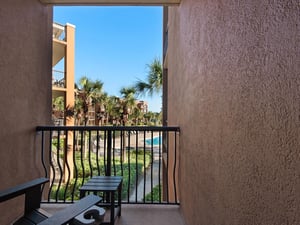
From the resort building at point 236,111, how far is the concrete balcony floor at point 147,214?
13 centimetres

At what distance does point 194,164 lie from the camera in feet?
6.70

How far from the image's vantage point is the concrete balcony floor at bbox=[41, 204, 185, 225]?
2611 millimetres

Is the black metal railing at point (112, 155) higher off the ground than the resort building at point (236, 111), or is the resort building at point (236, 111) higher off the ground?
the resort building at point (236, 111)

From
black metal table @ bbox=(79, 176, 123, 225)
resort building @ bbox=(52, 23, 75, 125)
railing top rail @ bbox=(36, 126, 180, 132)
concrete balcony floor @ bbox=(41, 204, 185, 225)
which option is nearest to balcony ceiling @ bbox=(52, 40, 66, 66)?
resort building @ bbox=(52, 23, 75, 125)

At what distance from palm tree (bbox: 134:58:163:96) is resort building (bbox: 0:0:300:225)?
7.85m

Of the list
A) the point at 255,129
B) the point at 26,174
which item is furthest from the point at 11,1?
the point at 255,129

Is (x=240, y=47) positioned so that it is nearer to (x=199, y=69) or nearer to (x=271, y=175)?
(x=271, y=175)

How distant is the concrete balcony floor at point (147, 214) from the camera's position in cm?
261

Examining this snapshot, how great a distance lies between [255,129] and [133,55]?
79.7 ft

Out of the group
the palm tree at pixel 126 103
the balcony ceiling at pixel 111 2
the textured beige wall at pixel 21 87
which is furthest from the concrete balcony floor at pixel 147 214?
the palm tree at pixel 126 103

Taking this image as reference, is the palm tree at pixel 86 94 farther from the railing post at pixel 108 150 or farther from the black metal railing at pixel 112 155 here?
the railing post at pixel 108 150

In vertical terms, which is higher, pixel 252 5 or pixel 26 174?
pixel 252 5

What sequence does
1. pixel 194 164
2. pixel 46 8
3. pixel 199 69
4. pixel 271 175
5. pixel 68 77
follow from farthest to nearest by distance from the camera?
1. pixel 68 77
2. pixel 46 8
3. pixel 194 164
4. pixel 199 69
5. pixel 271 175

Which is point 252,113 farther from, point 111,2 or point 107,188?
point 111,2
